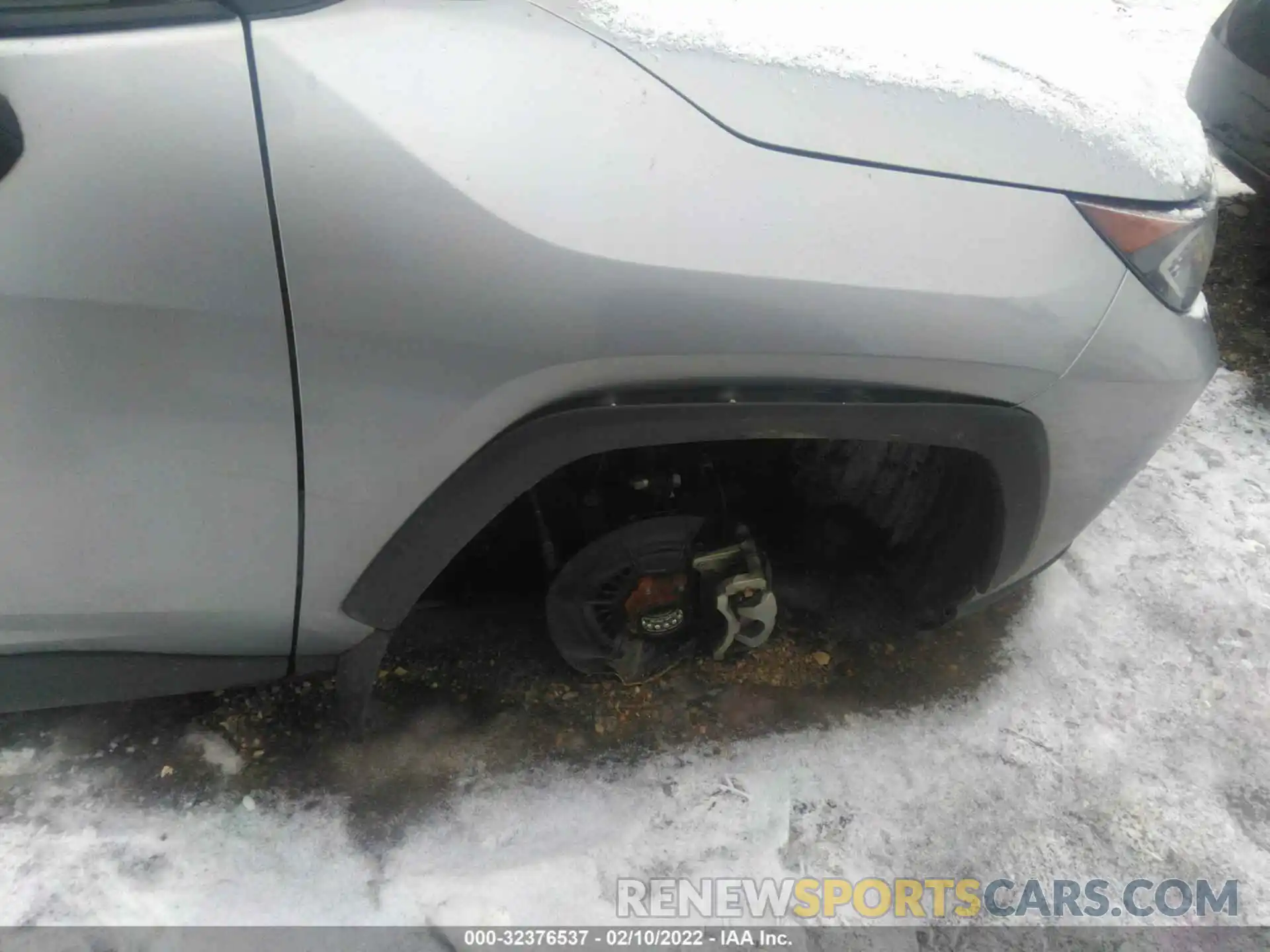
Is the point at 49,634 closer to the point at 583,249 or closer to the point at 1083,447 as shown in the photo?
the point at 583,249

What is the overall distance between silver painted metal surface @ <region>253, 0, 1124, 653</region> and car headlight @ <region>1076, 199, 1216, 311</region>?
0.17ft

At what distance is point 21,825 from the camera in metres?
1.53

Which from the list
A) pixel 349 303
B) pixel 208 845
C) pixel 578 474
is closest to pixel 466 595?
pixel 578 474

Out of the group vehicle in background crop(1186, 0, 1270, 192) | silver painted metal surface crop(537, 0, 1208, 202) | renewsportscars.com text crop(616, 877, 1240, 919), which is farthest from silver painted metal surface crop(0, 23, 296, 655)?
vehicle in background crop(1186, 0, 1270, 192)

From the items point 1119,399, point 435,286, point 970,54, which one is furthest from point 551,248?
point 1119,399

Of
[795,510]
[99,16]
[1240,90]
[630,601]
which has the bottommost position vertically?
[795,510]

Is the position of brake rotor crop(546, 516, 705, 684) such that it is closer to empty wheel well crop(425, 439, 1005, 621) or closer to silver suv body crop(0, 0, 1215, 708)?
empty wheel well crop(425, 439, 1005, 621)

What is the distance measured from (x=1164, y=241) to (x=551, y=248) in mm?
959

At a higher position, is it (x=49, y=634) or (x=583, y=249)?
(x=583, y=249)

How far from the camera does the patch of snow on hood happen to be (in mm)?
1167

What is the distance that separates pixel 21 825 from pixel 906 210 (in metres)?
1.80

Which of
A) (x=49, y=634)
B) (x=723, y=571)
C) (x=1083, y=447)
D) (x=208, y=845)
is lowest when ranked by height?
(x=208, y=845)

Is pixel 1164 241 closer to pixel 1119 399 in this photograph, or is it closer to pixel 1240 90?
pixel 1119 399

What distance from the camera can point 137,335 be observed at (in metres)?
1.04
